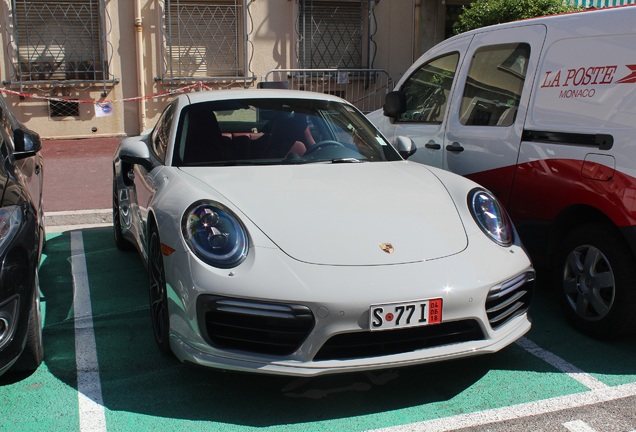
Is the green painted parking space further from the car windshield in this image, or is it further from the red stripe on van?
the car windshield

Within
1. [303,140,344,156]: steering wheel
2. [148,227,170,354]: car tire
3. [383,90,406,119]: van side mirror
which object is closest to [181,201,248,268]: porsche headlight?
[148,227,170,354]: car tire

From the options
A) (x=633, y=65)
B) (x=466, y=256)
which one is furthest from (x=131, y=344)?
(x=633, y=65)

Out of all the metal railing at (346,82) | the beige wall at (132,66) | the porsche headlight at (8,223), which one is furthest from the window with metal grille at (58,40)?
the porsche headlight at (8,223)

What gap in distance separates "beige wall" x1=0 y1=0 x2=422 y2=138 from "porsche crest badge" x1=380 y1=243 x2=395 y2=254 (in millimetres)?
10031

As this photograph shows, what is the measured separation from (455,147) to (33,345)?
3.25 metres

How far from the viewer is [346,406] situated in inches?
126

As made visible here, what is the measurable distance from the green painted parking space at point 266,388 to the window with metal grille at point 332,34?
395 inches

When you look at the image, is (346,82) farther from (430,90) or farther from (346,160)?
→ (346,160)

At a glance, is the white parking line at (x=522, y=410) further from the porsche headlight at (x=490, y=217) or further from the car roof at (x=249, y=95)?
the car roof at (x=249, y=95)

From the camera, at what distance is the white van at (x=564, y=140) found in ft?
12.3

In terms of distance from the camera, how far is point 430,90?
5664mm

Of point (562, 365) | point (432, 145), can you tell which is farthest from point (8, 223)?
point (432, 145)

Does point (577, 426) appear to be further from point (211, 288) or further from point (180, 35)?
point (180, 35)

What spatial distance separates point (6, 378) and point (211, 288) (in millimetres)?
1295
